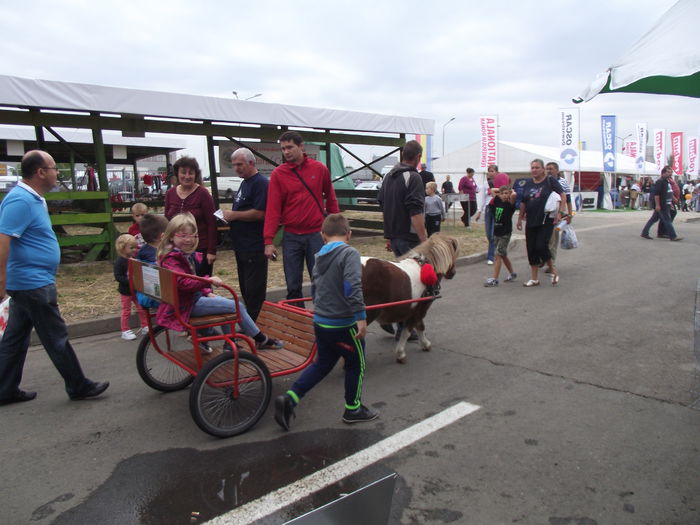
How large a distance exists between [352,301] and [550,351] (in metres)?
2.66

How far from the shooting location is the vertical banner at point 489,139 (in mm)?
24219

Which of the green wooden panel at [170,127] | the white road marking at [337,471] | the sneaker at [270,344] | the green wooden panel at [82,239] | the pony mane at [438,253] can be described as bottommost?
the white road marking at [337,471]

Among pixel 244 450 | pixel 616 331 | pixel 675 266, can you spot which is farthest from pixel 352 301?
pixel 675 266

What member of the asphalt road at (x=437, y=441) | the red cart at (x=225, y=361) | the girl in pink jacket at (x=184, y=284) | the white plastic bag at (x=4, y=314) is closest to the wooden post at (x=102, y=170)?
the asphalt road at (x=437, y=441)

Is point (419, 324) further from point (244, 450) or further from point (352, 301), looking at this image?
point (244, 450)

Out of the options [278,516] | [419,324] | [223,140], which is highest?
[223,140]

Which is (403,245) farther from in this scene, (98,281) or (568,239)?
(98,281)

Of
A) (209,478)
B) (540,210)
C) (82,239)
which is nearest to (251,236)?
(209,478)

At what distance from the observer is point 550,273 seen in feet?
28.3

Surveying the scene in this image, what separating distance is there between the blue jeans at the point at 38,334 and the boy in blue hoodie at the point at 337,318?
172 cm

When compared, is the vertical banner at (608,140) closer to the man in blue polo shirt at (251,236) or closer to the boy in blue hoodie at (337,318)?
the man in blue polo shirt at (251,236)

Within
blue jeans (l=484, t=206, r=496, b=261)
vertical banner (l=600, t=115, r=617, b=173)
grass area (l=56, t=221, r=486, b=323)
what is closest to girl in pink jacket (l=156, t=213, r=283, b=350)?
grass area (l=56, t=221, r=486, b=323)

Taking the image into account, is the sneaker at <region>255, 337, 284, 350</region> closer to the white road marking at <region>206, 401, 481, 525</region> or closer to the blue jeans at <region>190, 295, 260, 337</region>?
the blue jeans at <region>190, 295, 260, 337</region>

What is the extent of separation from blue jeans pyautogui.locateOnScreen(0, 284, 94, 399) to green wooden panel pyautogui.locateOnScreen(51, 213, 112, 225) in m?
5.52
